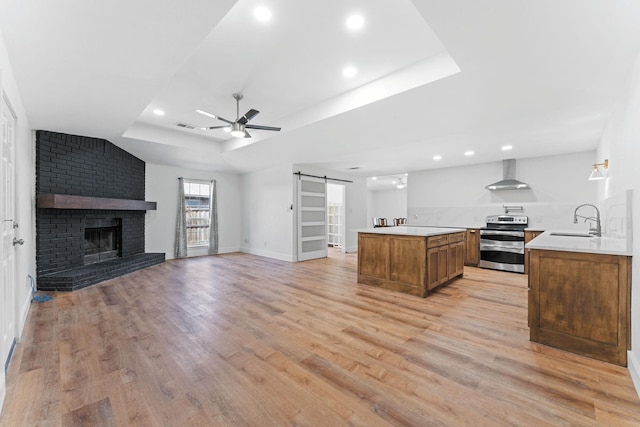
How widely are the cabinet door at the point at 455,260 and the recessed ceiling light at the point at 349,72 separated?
304cm

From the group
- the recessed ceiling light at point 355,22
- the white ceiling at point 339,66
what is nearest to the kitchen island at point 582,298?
the white ceiling at point 339,66

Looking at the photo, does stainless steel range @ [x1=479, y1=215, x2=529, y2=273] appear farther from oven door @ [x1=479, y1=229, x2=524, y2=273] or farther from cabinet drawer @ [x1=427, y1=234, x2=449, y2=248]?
cabinet drawer @ [x1=427, y1=234, x2=449, y2=248]

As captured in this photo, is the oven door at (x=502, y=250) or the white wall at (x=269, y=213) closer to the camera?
the oven door at (x=502, y=250)

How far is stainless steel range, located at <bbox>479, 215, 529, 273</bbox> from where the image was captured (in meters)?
5.36

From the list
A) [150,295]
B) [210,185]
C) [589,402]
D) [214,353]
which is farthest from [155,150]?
[589,402]

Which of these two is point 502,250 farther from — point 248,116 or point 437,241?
point 248,116

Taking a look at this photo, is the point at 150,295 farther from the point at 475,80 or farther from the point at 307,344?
the point at 475,80

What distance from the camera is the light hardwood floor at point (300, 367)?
5.25 ft

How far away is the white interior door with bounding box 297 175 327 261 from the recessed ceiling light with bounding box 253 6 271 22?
14.9 ft

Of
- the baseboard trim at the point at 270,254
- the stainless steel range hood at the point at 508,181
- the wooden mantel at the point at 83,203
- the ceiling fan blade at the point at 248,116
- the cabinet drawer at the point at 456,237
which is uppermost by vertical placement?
the ceiling fan blade at the point at 248,116

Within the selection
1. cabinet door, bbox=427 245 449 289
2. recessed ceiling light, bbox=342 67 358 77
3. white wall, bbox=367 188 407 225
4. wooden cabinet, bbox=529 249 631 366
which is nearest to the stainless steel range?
cabinet door, bbox=427 245 449 289

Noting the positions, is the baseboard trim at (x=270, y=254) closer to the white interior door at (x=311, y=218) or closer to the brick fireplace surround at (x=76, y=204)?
the white interior door at (x=311, y=218)

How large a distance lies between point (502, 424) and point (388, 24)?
2850 millimetres

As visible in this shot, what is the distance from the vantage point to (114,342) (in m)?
2.47
